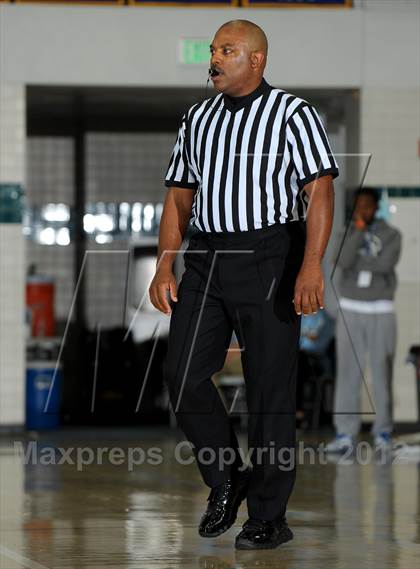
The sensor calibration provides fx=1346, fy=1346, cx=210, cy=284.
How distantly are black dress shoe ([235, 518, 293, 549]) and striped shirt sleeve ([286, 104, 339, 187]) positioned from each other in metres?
1.07

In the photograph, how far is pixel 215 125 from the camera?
427 centimetres

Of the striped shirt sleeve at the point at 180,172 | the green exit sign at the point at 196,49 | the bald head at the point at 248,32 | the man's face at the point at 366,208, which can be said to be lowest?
the man's face at the point at 366,208

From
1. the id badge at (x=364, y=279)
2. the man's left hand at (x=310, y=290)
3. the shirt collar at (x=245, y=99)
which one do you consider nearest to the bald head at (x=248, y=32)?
the shirt collar at (x=245, y=99)

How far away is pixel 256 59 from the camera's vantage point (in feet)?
13.8

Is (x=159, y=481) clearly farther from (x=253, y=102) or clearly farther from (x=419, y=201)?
(x=419, y=201)

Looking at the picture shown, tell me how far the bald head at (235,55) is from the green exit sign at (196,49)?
16.3 ft

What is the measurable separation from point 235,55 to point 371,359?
14.5 ft

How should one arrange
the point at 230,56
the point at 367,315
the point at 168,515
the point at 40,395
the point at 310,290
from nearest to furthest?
1. the point at 310,290
2. the point at 230,56
3. the point at 168,515
4. the point at 367,315
5. the point at 40,395

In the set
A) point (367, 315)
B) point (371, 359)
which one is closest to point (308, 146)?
point (367, 315)

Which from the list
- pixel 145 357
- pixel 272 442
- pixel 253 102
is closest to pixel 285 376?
pixel 272 442

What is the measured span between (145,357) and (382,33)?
3.53m

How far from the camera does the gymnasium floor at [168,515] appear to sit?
13.6 ft

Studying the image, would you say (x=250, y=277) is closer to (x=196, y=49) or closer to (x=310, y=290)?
(x=310, y=290)

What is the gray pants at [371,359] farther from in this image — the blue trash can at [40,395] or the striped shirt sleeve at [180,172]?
the striped shirt sleeve at [180,172]
